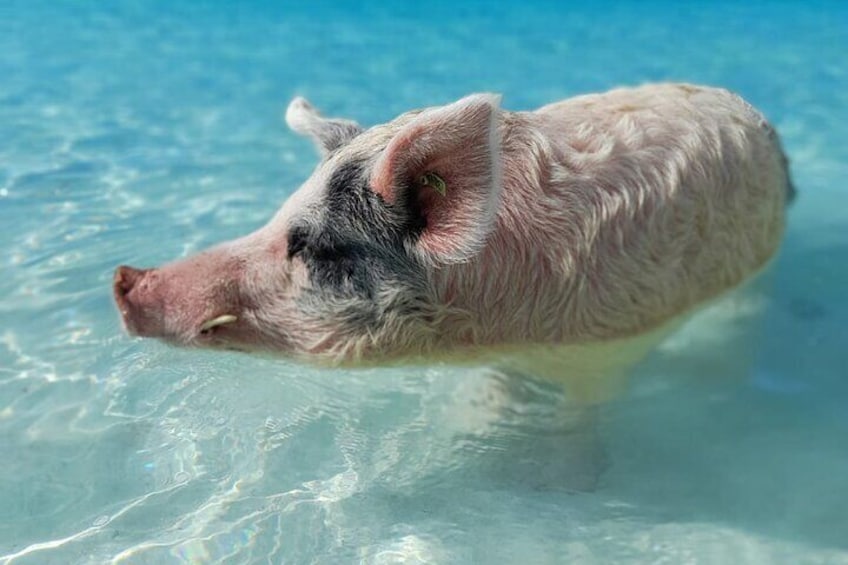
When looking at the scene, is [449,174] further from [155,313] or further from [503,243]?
[155,313]

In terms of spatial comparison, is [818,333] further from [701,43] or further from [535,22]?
[535,22]

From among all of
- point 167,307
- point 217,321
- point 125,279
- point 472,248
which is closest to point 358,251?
point 472,248

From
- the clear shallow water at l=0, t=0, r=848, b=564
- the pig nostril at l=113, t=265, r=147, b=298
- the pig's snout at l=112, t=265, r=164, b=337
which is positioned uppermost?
the pig nostril at l=113, t=265, r=147, b=298

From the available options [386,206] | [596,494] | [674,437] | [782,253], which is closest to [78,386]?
[386,206]

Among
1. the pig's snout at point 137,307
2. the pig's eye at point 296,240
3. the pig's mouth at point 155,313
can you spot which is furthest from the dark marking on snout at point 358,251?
the pig's snout at point 137,307

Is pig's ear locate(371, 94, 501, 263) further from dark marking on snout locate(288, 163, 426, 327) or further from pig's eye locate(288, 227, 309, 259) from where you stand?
pig's eye locate(288, 227, 309, 259)

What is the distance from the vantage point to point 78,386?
147 inches

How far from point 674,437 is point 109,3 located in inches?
471

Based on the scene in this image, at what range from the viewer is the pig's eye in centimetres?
300

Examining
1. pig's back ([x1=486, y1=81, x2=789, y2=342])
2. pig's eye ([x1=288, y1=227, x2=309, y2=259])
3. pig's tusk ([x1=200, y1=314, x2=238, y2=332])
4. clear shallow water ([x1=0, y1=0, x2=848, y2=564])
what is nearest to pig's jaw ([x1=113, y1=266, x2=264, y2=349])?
pig's tusk ([x1=200, y1=314, x2=238, y2=332])

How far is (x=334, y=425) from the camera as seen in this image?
363cm

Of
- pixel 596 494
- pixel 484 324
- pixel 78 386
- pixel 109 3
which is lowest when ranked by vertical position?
pixel 596 494

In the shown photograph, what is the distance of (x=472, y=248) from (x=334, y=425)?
1.21 metres

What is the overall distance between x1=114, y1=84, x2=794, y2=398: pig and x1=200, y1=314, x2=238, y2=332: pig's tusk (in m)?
0.01
